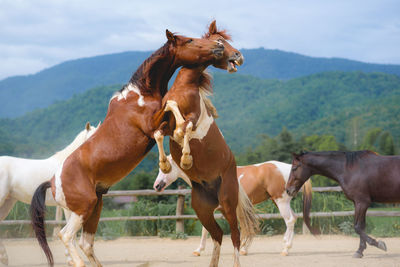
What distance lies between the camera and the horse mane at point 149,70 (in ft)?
15.2

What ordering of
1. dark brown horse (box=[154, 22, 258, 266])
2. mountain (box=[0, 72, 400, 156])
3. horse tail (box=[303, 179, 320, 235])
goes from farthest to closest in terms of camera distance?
mountain (box=[0, 72, 400, 156])
horse tail (box=[303, 179, 320, 235])
dark brown horse (box=[154, 22, 258, 266])

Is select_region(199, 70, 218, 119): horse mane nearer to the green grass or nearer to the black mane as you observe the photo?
the black mane

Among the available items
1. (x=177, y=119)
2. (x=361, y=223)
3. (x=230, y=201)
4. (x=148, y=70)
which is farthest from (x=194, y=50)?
(x=361, y=223)

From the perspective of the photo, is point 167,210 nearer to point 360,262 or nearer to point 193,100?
point 360,262

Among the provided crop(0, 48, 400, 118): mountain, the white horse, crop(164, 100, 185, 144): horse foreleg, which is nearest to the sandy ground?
the white horse

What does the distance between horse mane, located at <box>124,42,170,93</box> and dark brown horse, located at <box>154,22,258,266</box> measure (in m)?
0.24

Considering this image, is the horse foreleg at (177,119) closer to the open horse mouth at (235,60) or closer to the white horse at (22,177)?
the open horse mouth at (235,60)

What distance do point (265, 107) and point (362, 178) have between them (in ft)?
240

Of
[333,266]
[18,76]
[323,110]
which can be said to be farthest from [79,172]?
[18,76]

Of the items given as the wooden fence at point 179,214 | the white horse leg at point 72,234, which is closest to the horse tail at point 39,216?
the white horse leg at point 72,234

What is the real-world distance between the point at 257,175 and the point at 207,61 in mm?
4012

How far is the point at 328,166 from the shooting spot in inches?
289

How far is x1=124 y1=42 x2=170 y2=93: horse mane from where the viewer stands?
464 centimetres

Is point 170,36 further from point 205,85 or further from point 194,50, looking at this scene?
point 205,85
